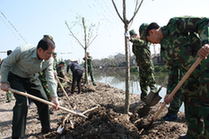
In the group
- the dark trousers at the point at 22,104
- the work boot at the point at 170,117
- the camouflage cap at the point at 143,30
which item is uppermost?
the camouflage cap at the point at 143,30

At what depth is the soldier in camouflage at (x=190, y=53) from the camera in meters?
1.72

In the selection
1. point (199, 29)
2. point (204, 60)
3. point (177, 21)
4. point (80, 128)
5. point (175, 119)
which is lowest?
point (175, 119)

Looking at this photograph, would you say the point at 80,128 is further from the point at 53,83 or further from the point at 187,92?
the point at 187,92

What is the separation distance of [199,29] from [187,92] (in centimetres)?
94

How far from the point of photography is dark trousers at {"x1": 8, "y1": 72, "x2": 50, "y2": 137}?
7.17 ft

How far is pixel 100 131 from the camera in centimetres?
221

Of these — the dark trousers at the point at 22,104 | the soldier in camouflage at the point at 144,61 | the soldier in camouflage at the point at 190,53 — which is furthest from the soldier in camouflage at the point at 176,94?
the dark trousers at the point at 22,104

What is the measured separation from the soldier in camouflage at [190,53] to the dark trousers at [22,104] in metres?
2.18

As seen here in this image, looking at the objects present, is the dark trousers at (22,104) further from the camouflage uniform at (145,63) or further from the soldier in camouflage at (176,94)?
the camouflage uniform at (145,63)

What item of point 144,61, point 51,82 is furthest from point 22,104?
point 144,61

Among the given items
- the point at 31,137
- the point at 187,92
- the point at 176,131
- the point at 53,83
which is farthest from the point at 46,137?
the point at 187,92

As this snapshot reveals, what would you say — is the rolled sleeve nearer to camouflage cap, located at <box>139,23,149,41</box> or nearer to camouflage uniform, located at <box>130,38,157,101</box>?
camouflage cap, located at <box>139,23,149,41</box>

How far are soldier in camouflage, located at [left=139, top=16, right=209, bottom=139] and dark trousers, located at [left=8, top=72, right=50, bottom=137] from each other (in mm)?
2181

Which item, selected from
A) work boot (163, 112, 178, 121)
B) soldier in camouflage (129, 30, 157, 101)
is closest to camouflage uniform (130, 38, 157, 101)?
soldier in camouflage (129, 30, 157, 101)
